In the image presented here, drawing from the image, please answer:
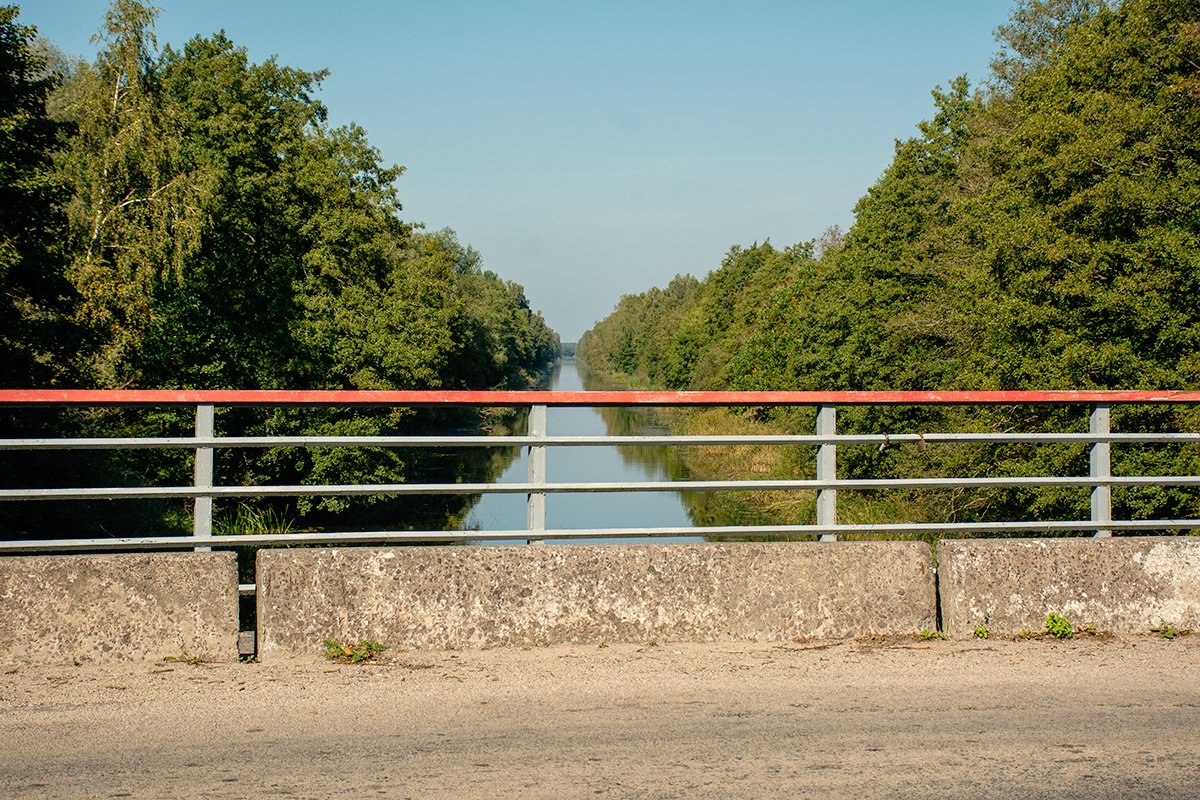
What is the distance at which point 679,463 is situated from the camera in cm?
4947

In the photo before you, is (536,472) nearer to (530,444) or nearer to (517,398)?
(530,444)

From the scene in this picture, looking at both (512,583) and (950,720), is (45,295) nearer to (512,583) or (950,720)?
(512,583)

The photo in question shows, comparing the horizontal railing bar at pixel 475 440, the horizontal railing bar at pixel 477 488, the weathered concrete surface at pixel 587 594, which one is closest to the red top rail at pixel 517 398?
the horizontal railing bar at pixel 475 440

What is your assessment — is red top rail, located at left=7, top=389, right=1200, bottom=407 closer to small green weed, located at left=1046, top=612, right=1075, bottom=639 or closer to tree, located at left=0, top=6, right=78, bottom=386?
small green weed, located at left=1046, top=612, right=1075, bottom=639

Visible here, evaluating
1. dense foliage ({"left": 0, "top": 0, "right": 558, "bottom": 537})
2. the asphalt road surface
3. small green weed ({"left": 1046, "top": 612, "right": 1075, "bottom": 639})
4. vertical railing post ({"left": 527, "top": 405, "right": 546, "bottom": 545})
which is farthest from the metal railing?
dense foliage ({"left": 0, "top": 0, "right": 558, "bottom": 537})

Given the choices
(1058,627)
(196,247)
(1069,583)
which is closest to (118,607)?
(1058,627)

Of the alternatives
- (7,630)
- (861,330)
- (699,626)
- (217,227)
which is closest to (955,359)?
(861,330)

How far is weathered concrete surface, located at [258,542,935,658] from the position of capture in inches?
235

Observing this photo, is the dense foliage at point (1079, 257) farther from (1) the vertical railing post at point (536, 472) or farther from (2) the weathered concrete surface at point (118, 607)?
(2) the weathered concrete surface at point (118, 607)

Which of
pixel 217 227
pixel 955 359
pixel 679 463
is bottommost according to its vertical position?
pixel 679 463

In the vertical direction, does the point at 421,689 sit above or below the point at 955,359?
below

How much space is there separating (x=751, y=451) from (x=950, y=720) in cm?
3624

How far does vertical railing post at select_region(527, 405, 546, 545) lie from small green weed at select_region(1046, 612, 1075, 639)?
10.3 ft

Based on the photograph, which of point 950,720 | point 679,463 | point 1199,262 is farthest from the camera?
point 679,463
